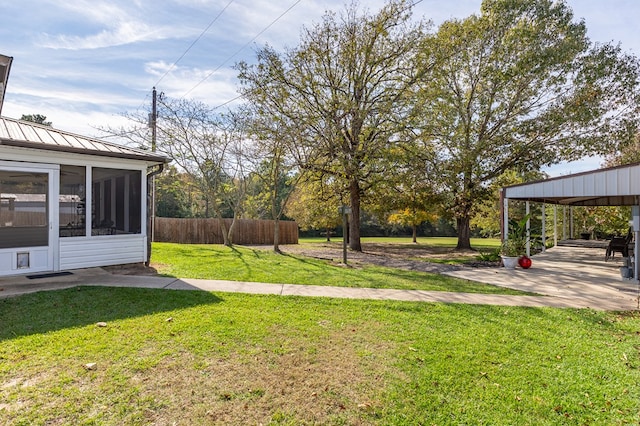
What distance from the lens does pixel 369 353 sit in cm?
375

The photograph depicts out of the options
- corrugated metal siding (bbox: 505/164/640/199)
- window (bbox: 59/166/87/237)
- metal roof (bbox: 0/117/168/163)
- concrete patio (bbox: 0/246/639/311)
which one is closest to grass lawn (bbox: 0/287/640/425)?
concrete patio (bbox: 0/246/639/311)

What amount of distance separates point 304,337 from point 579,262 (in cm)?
1124

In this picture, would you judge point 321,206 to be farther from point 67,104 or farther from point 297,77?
point 67,104

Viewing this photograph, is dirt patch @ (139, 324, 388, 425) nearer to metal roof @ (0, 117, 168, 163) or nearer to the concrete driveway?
the concrete driveway

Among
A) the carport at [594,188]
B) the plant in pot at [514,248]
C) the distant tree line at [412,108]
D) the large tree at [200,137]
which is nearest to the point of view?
the carport at [594,188]

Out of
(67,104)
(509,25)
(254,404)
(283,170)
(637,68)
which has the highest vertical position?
(509,25)

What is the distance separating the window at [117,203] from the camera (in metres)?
7.68

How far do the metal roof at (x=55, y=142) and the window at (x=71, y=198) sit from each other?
1.80 ft

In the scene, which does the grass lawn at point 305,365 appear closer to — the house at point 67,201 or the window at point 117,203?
the house at point 67,201

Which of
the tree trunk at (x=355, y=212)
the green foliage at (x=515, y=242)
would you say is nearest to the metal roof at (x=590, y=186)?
the green foliage at (x=515, y=242)

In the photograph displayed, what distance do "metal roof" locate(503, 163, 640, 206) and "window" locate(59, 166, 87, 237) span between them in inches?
451

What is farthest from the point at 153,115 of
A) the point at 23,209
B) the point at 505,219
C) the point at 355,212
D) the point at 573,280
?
the point at 573,280

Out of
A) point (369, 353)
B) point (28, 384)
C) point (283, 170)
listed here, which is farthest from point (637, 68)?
point (28, 384)

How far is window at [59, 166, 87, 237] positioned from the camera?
7.18 m
